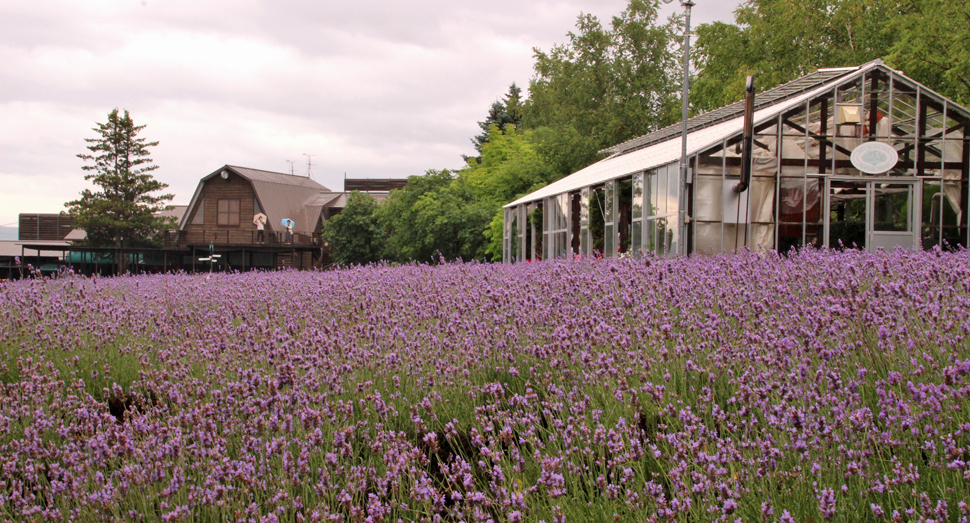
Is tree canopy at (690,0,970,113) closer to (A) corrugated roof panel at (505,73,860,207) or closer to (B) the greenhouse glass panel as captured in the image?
(A) corrugated roof panel at (505,73,860,207)

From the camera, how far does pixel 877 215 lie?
56.7 ft

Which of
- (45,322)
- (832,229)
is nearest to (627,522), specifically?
(45,322)

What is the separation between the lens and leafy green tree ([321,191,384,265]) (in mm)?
38062

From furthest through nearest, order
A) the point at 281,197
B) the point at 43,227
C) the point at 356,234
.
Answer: the point at 43,227, the point at 281,197, the point at 356,234

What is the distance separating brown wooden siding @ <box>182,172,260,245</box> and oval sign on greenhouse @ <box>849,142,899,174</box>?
32.0 meters

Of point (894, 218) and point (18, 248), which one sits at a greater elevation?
point (894, 218)

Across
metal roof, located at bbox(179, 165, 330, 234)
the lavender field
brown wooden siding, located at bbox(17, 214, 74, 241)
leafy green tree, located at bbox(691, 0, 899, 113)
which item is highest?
leafy green tree, located at bbox(691, 0, 899, 113)

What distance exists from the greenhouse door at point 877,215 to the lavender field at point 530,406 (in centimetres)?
1172

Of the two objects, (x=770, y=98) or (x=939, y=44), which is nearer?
(x=770, y=98)

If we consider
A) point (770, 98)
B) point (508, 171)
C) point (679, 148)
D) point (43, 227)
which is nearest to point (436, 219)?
point (508, 171)

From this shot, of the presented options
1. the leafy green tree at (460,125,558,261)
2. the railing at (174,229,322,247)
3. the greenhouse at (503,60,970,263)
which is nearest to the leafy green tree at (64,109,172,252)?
A: the railing at (174,229,322,247)

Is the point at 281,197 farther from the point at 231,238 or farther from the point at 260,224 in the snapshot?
the point at 231,238

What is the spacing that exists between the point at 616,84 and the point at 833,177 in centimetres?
2045

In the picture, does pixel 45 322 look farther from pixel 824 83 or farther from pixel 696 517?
pixel 824 83
